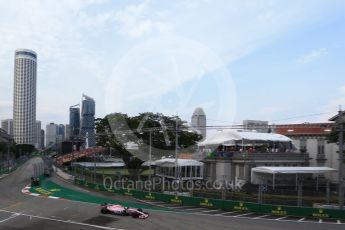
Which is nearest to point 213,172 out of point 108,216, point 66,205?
point 66,205

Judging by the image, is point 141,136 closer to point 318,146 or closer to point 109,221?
point 318,146

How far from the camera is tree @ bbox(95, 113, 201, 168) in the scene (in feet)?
232

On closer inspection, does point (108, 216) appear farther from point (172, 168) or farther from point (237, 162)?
point (172, 168)

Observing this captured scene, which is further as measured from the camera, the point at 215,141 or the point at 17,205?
the point at 215,141

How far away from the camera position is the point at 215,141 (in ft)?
205

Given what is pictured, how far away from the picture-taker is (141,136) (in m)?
71.0

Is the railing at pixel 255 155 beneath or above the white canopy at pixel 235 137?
beneath

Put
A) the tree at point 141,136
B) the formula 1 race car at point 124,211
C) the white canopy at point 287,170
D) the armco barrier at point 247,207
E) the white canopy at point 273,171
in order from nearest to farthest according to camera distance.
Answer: the formula 1 race car at point 124,211, the armco barrier at point 247,207, the white canopy at point 287,170, the white canopy at point 273,171, the tree at point 141,136

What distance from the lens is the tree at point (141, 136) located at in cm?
7062

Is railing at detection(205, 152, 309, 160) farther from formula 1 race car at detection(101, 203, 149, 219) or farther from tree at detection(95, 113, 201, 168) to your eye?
formula 1 race car at detection(101, 203, 149, 219)

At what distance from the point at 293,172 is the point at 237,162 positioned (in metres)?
7.67

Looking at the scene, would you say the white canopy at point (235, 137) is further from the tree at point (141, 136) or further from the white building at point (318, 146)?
the tree at point (141, 136)

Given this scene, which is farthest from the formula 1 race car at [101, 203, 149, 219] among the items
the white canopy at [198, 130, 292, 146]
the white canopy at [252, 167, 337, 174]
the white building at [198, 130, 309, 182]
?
the white canopy at [198, 130, 292, 146]

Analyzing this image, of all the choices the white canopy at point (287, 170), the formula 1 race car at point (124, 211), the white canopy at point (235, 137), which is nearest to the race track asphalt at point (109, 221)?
the formula 1 race car at point (124, 211)
